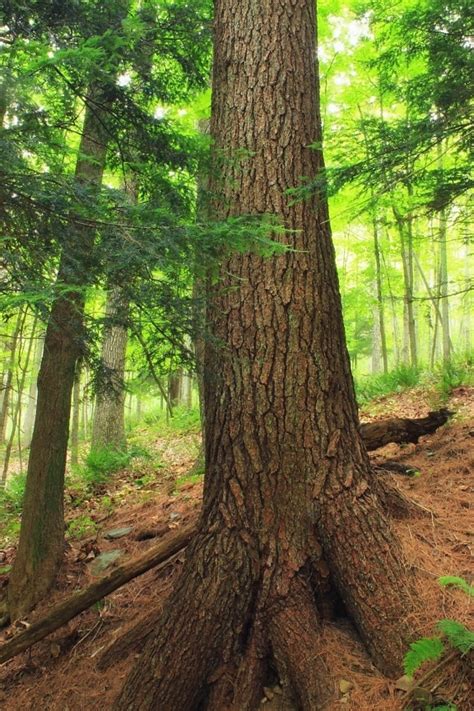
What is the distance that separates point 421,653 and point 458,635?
238 mm

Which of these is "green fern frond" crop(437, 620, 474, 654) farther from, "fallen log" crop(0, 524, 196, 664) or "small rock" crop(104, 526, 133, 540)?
"small rock" crop(104, 526, 133, 540)

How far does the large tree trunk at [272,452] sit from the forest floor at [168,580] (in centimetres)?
15

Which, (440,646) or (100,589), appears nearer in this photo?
(440,646)

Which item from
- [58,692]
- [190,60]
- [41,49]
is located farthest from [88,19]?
[58,692]

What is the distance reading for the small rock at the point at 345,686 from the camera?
248 centimetres

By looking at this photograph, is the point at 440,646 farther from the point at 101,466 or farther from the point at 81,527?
the point at 101,466

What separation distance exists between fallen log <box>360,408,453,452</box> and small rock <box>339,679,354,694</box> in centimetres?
269

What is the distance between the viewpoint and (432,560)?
3045mm

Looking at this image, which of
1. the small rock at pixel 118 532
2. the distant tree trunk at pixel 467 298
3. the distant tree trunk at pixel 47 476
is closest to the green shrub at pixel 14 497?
the small rock at pixel 118 532

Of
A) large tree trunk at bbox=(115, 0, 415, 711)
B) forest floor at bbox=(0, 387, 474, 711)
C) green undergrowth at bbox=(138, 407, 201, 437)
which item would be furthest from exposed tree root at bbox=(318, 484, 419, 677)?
green undergrowth at bbox=(138, 407, 201, 437)

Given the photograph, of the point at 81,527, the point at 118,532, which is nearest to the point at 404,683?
the point at 118,532

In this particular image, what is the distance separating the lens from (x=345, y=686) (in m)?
2.50

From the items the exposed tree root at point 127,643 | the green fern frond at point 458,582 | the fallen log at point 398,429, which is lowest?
the exposed tree root at point 127,643

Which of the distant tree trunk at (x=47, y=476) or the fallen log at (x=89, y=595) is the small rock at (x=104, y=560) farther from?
the fallen log at (x=89, y=595)
